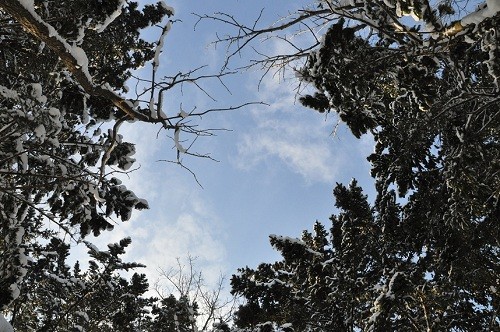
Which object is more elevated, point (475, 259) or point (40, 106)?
point (475, 259)

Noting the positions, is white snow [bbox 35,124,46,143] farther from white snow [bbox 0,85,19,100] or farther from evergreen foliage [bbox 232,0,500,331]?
evergreen foliage [bbox 232,0,500,331]

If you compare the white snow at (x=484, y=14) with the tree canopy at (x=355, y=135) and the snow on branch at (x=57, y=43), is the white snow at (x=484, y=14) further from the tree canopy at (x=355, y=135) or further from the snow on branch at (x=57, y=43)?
the snow on branch at (x=57, y=43)

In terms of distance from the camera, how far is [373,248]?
320 inches

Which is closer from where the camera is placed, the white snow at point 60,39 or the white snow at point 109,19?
the white snow at point 60,39

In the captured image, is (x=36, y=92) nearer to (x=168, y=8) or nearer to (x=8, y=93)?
(x=8, y=93)

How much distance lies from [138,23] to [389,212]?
6.18m

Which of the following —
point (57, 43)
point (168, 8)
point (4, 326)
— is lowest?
point (4, 326)

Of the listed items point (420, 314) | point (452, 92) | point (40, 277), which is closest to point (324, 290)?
point (420, 314)

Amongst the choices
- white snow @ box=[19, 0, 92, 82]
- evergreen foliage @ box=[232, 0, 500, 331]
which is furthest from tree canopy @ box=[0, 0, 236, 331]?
evergreen foliage @ box=[232, 0, 500, 331]

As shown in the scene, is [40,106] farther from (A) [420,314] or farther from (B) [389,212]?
(A) [420,314]

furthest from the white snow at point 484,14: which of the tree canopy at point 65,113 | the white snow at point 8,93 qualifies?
the white snow at point 8,93

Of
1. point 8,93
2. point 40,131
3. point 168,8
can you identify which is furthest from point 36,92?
point 168,8

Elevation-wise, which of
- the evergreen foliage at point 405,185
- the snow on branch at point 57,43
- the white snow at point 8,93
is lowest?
the snow on branch at point 57,43

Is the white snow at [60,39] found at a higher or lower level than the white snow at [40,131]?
lower
